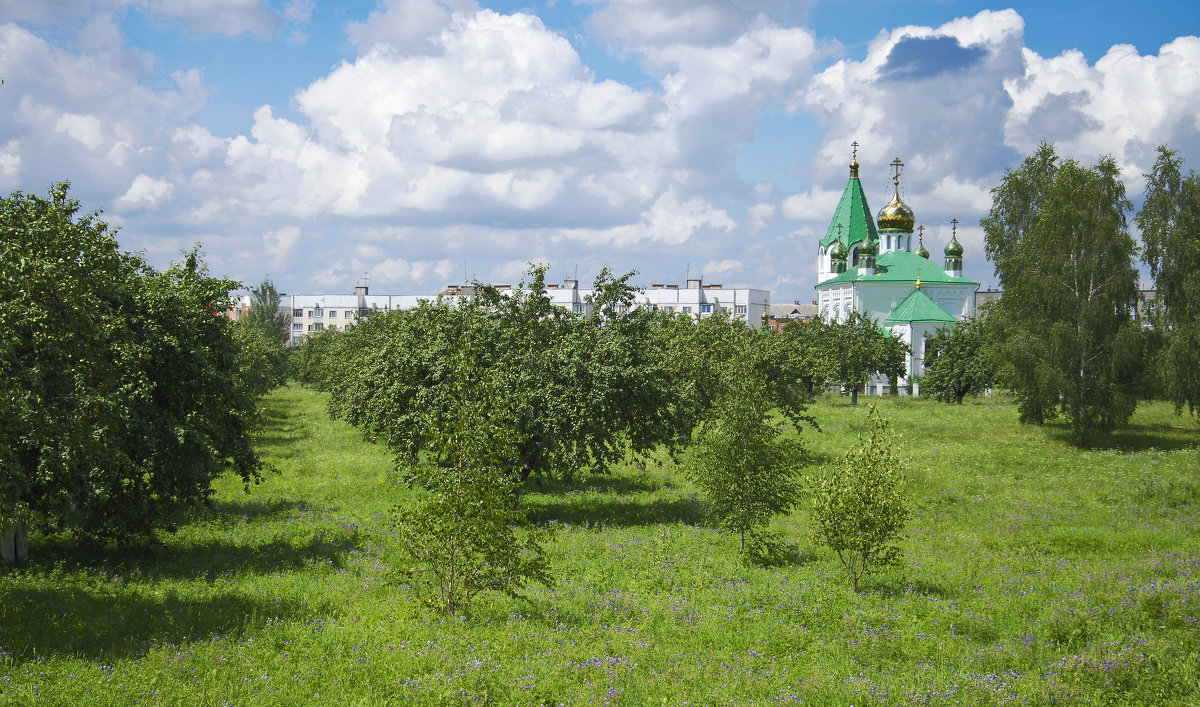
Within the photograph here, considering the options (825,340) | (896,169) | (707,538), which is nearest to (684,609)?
(707,538)

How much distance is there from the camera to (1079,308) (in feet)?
125

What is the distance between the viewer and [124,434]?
15141 millimetres

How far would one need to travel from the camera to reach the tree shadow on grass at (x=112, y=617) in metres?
11.2

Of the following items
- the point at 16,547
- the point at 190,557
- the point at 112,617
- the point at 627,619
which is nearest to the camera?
the point at 112,617

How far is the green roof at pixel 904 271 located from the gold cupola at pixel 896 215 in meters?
3.93

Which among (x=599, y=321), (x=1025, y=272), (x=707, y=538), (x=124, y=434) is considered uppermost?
(x=1025, y=272)

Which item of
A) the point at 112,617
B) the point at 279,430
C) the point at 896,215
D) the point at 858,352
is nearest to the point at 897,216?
the point at 896,215

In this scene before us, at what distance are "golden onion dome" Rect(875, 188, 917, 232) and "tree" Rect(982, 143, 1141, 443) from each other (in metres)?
57.7

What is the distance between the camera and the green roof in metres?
89.0

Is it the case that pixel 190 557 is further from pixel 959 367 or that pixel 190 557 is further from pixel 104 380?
pixel 959 367

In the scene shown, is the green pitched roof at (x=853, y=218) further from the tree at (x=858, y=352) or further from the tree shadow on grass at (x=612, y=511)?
the tree shadow on grass at (x=612, y=511)

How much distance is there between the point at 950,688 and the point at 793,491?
843 cm

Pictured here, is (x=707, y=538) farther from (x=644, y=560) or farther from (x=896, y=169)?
(x=896, y=169)

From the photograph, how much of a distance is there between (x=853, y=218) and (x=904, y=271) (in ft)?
47.4
